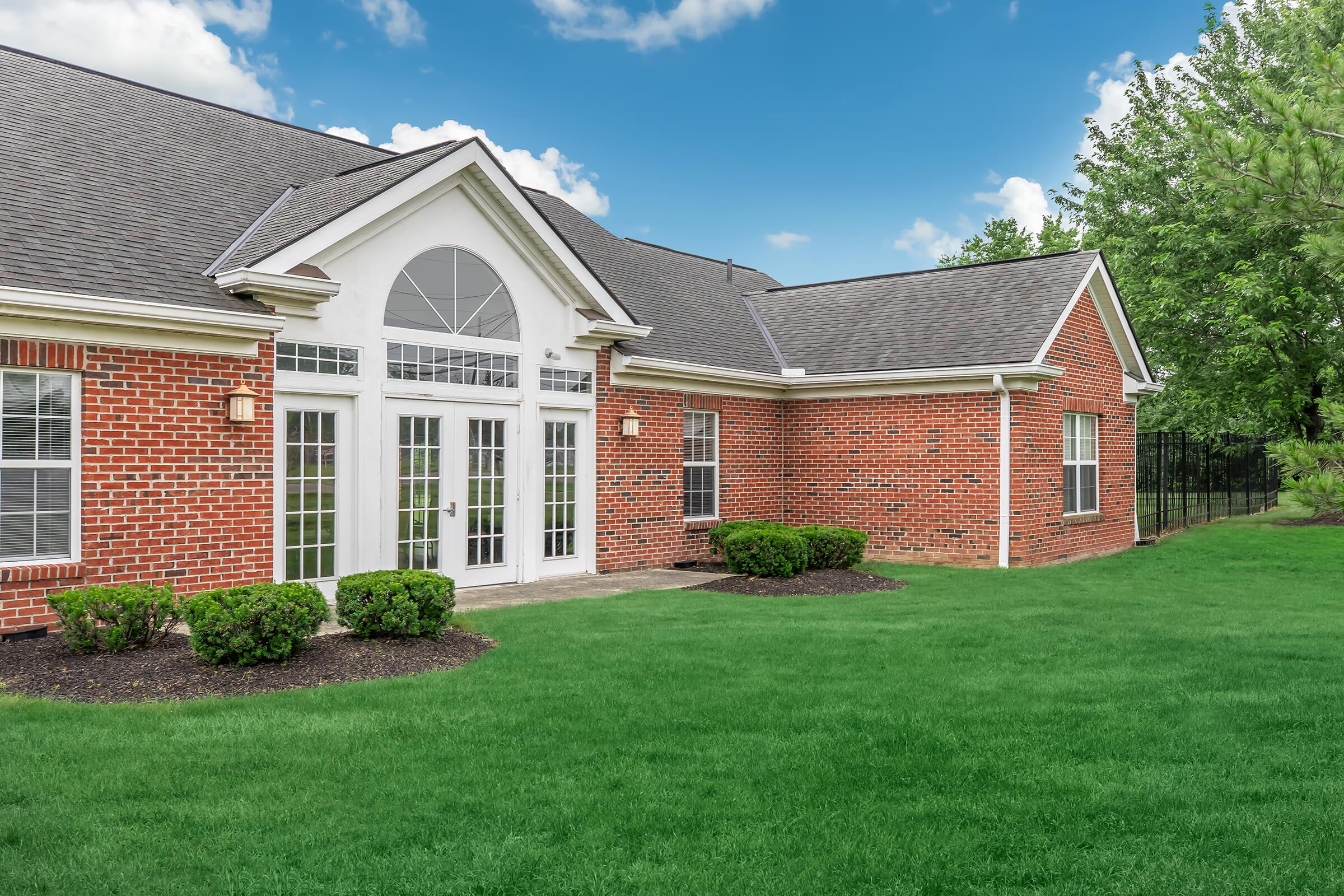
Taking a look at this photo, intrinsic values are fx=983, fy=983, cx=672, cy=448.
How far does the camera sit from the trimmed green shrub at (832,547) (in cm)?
1352

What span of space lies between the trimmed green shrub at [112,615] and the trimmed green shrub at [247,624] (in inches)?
18.7

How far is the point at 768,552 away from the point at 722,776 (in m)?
7.97

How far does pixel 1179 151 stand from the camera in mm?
25641

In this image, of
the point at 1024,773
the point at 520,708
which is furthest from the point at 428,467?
the point at 1024,773

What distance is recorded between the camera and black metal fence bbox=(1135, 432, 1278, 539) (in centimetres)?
2239

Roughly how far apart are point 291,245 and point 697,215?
29020 mm

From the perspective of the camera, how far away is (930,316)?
17.1m

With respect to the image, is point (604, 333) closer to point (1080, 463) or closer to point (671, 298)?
point (671, 298)

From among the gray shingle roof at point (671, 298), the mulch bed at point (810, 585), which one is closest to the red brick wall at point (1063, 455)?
the mulch bed at point (810, 585)

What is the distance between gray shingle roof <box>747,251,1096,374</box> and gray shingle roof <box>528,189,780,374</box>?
0.89 meters

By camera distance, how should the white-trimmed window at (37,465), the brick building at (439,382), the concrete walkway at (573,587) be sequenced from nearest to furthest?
1. the white-trimmed window at (37,465)
2. the brick building at (439,382)
3. the concrete walkway at (573,587)

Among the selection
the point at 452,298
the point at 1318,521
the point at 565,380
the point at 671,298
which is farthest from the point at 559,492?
the point at 1318,521

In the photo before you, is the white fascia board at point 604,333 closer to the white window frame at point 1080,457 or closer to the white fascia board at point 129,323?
the white fascia board at point 129,323

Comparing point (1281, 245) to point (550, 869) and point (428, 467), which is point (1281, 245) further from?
point (550, 869)
